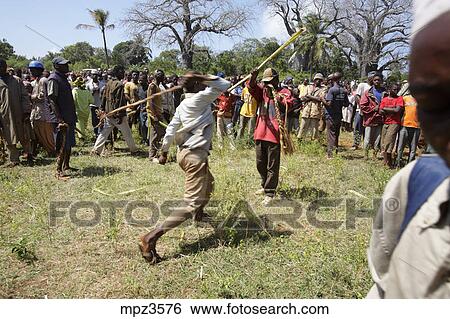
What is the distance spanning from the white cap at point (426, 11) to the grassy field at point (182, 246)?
237 cm

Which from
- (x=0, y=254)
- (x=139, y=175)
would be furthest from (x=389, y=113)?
(x=0, y=254)

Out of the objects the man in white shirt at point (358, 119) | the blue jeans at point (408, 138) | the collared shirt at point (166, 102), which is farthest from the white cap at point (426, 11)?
the man in white shirt at point (358, 119)

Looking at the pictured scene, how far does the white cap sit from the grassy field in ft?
7.79

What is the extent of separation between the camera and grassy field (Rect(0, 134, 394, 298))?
2.96 meters

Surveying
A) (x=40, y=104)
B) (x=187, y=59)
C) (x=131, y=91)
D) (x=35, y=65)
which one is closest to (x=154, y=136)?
(x=131, y=91)

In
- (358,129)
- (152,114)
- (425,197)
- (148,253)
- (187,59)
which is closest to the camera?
(425,197)

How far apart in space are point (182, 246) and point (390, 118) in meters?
4.52

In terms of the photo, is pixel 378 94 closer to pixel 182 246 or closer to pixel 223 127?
pixel 223 127

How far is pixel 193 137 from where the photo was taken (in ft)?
11.1

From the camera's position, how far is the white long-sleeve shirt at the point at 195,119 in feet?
11.0

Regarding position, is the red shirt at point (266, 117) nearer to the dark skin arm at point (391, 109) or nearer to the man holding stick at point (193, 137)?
the man holding stick at point (193, 137)

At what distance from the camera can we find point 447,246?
2.56ft

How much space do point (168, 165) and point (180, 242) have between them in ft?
9.66

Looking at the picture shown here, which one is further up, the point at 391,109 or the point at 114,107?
the point at 114,107
